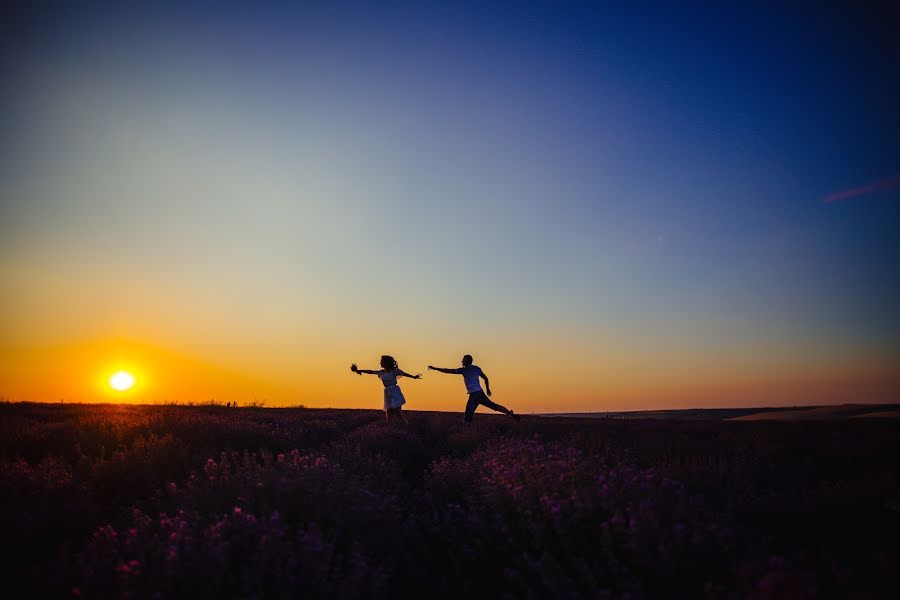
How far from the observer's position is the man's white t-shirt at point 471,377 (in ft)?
33.1

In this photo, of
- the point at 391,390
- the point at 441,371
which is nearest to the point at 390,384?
the point at 391,390

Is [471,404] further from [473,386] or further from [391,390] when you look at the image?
[391,390]

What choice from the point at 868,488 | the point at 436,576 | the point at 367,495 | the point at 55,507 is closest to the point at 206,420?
the point at 55,507

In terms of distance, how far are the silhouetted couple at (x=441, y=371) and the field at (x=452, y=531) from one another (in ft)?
16.6

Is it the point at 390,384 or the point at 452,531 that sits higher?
the point at 390,384

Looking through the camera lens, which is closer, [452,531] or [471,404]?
[452,531]

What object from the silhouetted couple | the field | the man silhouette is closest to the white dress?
the silhouetted couple

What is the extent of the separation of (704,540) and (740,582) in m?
0.37

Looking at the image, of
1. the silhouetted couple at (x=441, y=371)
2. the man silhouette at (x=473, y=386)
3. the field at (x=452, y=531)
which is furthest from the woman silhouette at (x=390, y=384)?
the field at (x=452, y=531)

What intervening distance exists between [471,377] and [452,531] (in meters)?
7.01

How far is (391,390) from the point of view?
10.3m

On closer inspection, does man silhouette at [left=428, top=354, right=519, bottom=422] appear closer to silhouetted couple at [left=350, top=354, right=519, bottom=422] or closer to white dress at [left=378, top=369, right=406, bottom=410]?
silhouetted couple at [left=350, top=354, right=519, bottom=422]

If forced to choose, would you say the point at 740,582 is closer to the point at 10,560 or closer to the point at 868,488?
the point at 868,488

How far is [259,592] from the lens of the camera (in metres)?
1.90
